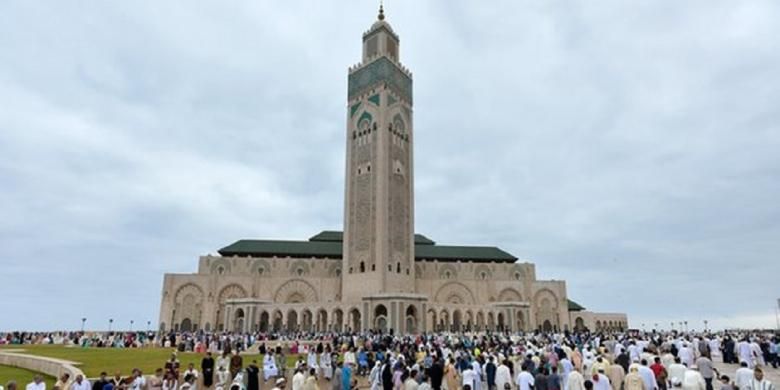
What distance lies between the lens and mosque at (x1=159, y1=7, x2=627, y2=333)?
4800cm

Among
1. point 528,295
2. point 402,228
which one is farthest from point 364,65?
point 528,295

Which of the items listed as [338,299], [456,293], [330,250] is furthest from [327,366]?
[330,250]

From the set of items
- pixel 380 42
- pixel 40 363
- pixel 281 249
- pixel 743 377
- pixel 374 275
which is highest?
pixel 380 42

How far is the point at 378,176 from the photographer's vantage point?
2002 inches

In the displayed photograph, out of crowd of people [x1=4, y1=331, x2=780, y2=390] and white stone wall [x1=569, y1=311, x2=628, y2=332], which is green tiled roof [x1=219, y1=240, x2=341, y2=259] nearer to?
white stone wall [x1=569, y1=311, x2=628, y2=332]

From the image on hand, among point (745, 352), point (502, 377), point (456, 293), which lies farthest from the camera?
point (456, 293)

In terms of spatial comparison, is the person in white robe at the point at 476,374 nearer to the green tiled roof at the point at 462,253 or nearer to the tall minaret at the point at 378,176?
the tall minaret at the point at 378,176

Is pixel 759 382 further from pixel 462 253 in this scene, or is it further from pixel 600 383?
pixel 462 253

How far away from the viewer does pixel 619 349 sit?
1659cm

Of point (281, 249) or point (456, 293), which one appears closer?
point (456, 293)

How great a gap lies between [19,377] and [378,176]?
3682 cm

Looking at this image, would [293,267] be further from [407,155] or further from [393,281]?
[407,155]

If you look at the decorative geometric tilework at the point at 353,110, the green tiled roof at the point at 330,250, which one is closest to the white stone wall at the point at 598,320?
the green tiled roof at the point at 330,250

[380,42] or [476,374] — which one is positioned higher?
[380,42]
